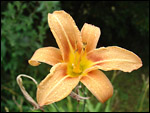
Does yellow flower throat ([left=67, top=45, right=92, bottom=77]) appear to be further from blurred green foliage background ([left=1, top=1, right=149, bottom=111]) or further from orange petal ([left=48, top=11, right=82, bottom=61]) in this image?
blurred green foliage background ([left=1, top=1, right=149, bottom=111])

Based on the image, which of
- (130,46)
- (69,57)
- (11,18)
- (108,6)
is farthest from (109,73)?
(69,57)

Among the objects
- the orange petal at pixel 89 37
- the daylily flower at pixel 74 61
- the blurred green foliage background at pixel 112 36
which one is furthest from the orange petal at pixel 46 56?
A: the blurred green foliage background at pixel 112 36

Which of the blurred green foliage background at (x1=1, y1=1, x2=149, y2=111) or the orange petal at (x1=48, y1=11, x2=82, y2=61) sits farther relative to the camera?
the blurred green foliage background at (x1=1, y1=1, x2=149, y2=111)

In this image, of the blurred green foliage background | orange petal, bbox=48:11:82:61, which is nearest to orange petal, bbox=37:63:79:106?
orange petal, bbox=48:11:82:61

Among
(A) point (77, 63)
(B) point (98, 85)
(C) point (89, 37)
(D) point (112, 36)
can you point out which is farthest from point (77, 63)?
(D) point (112, 36)

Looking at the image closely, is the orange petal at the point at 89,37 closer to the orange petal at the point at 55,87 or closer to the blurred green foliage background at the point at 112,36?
the orange petal at the point at 55,87

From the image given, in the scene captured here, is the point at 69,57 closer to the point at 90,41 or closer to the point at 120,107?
the point at 90,41

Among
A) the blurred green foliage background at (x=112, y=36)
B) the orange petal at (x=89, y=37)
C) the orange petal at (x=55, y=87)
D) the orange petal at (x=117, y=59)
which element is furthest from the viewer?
the blurred green foliage background at (x=112, y=36)
